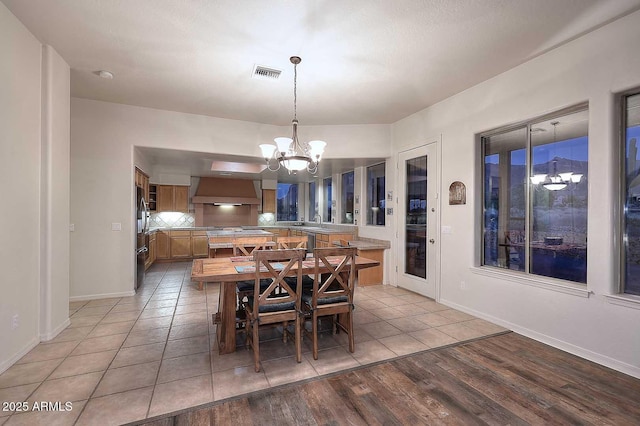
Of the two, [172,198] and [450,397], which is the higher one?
[172,198]

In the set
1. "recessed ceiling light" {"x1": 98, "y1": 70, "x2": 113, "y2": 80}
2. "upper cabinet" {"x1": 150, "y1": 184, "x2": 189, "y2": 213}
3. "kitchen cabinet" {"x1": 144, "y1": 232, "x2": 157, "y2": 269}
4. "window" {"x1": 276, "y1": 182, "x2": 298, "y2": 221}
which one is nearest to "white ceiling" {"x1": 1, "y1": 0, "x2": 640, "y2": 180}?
"recessed ceiling light" {"x1": 98, "y1": 70, "x2": 113, "y2": 80}

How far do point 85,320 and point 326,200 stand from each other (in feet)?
18.0

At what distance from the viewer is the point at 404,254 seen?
16.4ft

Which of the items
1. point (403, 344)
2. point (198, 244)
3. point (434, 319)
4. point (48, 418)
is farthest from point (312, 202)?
point (48, 418)

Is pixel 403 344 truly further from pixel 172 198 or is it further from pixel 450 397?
pixel 172 198

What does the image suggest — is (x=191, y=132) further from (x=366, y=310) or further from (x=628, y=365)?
(x=628, y=365)

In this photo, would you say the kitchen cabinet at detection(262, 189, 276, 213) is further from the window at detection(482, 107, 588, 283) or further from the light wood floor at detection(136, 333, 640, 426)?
the light wood floor at detection(136, 333, 640, 426)

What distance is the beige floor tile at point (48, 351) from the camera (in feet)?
8.45

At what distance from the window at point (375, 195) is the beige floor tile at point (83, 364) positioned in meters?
4.39

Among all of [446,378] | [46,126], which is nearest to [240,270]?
[446,378]

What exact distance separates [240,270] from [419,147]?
339cm

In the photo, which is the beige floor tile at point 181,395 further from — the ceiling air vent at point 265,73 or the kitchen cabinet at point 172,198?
the kitchen cabinet at point 172,198

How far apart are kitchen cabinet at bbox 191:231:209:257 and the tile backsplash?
2.74ft

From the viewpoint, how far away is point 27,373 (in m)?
2.35
